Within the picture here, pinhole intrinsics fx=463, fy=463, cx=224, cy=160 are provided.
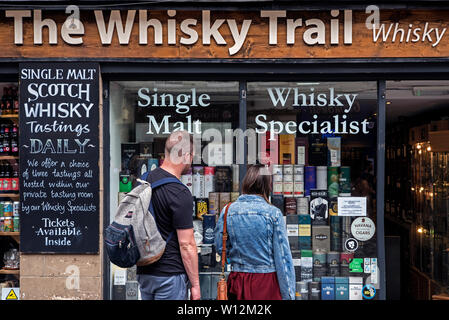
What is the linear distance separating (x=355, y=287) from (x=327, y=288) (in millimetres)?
330

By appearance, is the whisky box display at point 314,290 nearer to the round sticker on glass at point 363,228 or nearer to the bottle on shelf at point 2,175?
the round sticker on glass at point 363,228

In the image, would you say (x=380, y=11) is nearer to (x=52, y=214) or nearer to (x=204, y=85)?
(x=204, y=85)

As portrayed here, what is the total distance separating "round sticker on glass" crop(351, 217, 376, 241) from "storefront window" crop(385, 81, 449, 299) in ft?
5.52

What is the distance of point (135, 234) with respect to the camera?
3.36 meters

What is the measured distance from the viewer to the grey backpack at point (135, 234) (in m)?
3.32

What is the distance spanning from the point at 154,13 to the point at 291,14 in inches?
60.4

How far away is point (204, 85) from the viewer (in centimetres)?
551

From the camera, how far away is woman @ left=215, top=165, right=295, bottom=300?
136 inches

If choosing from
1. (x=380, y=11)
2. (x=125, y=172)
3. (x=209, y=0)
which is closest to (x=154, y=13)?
(x=209, y=0)

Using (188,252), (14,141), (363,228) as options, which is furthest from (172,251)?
(14,141)

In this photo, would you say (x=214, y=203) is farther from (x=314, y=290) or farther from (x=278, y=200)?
(x=314, y=290)

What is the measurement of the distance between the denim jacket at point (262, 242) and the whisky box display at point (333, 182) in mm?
2311

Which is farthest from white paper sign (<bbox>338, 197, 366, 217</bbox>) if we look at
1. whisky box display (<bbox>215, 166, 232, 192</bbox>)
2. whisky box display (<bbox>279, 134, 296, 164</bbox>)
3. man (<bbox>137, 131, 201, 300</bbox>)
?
man (<bbox>137, 131, 201, 300</bbox>)

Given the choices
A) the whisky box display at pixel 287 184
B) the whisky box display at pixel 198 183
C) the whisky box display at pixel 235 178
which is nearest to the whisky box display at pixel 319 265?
the whisky box display at pixel 287 184
